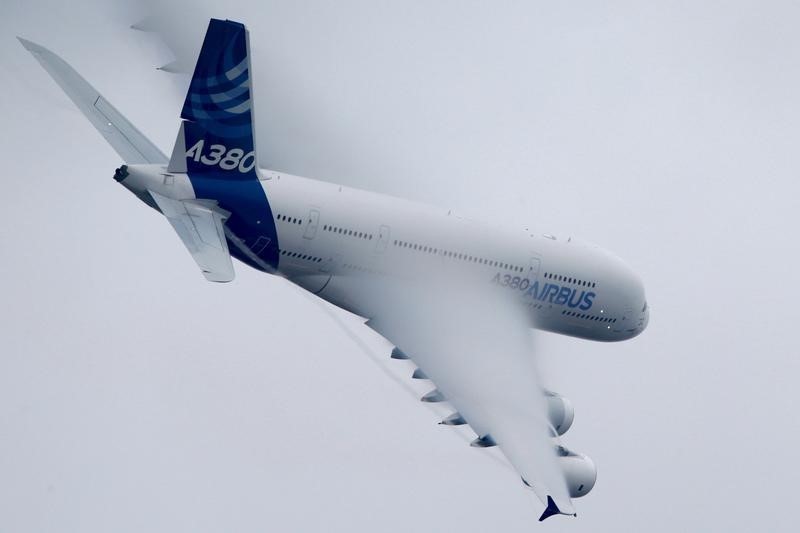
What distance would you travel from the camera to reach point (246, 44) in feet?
145

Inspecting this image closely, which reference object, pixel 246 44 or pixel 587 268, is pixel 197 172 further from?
pixel 587 268

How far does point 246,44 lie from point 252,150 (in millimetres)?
4311

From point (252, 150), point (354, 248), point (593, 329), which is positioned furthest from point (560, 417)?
point (252, 150)

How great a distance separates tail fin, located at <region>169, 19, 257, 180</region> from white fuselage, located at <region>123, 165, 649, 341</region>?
3.31 ft

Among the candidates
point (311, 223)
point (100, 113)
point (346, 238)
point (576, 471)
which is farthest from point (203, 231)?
point (576, 471)

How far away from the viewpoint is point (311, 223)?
48062mm

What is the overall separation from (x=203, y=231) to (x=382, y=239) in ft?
29.2

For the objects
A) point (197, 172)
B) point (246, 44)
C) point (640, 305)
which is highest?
point (246, 44)

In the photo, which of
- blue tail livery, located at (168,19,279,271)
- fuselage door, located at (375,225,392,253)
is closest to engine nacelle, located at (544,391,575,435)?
fuselage door, located at (375,225,392,253)

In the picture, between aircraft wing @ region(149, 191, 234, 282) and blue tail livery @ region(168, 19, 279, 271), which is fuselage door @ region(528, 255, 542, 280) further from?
aircraft wing @ region(149, 191, 234, 282)

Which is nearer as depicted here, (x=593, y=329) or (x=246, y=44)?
(x=246, y=44)

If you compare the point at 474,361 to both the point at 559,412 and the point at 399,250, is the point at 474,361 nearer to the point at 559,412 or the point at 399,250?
the point at 399,250

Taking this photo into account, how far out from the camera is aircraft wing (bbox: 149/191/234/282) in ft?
127

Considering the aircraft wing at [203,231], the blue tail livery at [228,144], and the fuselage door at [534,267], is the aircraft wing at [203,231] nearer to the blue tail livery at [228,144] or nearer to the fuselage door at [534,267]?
the blue tail livery at [228,144]
